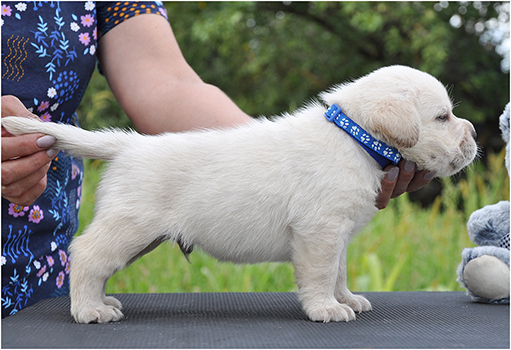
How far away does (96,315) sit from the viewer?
1599 mm

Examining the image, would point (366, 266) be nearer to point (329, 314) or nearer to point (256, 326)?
point (329, 314)

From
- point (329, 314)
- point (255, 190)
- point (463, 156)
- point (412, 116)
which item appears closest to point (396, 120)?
point (412, 116)

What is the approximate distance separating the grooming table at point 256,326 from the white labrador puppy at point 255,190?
0.11 meters

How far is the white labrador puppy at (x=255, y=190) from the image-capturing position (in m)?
1.61

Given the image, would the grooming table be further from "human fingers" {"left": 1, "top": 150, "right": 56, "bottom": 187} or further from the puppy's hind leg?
"human fingers" {"left": 1, "top": 150, "right": 56, "bottom": 187}

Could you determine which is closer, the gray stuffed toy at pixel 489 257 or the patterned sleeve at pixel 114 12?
the gray stuffed toy at pixel 489 257

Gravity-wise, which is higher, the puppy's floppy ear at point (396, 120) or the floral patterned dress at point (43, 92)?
the puppy's floppy ear at point (396, 120)

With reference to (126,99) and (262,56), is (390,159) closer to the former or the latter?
(126,99)

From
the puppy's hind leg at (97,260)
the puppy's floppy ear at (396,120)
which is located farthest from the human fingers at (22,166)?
the puppy's floppy ear at (396,120)

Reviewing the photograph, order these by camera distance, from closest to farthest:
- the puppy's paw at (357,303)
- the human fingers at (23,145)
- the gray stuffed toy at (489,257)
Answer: the human fingers at (23,145), the puppy's paw at (357,303), the gray stuffed toy at (489,257)

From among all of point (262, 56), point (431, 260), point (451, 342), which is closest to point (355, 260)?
point (431, 260)

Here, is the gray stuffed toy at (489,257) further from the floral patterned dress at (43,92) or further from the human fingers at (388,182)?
the floral patterned dress at (43,92)

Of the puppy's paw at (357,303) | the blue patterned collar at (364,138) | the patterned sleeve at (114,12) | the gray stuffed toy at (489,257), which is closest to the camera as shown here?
the blue patterned collar at (364,138)

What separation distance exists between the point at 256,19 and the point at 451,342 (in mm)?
9075
